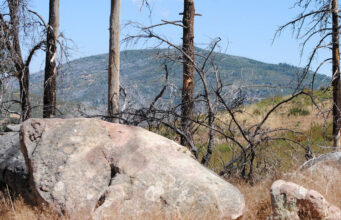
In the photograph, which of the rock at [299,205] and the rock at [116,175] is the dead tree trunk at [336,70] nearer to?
the rock at [299,205]

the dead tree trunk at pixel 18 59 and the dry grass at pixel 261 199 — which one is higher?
the dead tree trunk at pixel 18 59

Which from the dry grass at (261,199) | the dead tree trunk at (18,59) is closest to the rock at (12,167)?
the dry grass at (261,199)

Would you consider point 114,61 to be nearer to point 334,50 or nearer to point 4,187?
point 4,187

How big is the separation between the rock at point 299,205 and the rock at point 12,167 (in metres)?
3.35

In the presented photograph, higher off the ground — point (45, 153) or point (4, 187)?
point (45, 153)

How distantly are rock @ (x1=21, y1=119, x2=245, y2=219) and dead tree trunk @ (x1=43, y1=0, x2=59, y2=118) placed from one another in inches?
205

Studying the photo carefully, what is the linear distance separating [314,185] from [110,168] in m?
3.02

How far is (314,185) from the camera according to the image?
622 cm

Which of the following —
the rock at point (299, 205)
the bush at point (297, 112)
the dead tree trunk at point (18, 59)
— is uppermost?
the dead tree trunk at point (18, 59)

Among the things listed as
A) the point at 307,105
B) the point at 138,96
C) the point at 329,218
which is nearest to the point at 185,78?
the point at 138,96

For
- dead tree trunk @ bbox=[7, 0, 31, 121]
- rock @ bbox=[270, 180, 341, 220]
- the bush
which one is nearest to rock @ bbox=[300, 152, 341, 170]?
rock @ bbox=[270, 180, 341, 220]

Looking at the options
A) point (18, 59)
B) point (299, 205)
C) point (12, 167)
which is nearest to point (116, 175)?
point (12, 167)

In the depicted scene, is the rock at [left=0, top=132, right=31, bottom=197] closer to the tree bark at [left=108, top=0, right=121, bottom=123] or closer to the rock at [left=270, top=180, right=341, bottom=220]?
the tree bark at [left=108, top=0, right=121, bottom=123]

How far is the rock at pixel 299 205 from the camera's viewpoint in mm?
5145
